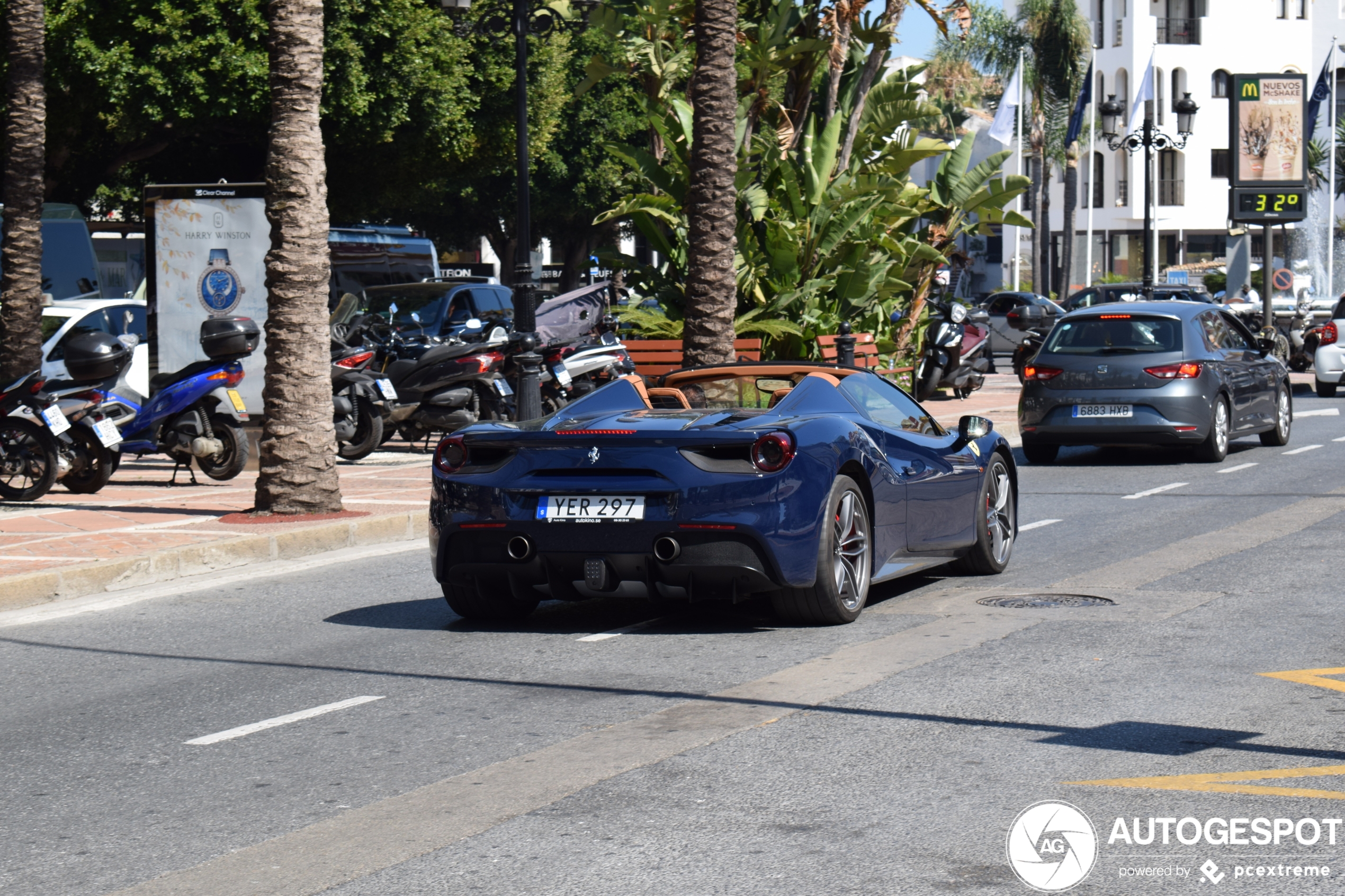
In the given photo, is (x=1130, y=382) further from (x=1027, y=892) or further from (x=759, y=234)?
(x=1027, y=892)

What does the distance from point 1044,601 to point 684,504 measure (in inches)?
92.6

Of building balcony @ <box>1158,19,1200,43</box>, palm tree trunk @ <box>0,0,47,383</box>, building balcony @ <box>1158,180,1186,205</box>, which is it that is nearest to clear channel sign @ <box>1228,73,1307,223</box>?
palm tree trunk @ <box>0,0,47,383</box>

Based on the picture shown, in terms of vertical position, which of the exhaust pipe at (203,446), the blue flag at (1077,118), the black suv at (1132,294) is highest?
the blue flag at (1077,118)

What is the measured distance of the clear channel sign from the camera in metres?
36.7

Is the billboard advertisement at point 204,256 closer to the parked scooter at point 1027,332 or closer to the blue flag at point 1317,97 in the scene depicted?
the parked scooter at point 1027,332

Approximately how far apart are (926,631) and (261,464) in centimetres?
627

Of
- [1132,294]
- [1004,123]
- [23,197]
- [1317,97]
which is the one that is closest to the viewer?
[23,197]

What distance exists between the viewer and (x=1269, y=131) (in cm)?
3694

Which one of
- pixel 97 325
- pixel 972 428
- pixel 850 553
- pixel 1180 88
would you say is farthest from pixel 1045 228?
pixel 850 553

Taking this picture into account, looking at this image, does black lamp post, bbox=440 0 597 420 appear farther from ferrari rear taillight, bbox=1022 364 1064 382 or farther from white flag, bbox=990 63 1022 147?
white flag, bbox=990 63 1022 147

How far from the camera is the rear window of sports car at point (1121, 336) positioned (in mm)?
17172

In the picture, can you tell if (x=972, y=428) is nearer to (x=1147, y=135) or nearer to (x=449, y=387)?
(x=449, y=387)

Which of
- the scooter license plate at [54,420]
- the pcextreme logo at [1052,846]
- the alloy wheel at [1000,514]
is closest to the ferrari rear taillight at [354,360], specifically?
the scooter license plate at [54,420]

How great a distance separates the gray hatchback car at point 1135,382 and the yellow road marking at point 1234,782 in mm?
11697
